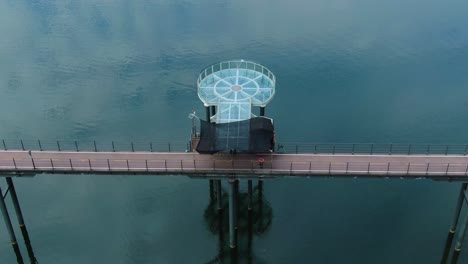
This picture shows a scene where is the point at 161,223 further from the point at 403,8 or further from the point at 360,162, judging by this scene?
the point at 403,8

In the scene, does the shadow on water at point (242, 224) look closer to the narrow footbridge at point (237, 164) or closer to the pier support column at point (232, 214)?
the pier support column at point (232, 214)

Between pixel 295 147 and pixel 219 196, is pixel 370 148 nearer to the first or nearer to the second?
pixel 295 147

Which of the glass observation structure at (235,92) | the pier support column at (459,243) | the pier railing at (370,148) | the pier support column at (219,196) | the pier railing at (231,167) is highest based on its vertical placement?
the glass observation structure at (235,92)

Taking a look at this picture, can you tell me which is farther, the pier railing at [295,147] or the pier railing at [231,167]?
the pier railing at [295,147]

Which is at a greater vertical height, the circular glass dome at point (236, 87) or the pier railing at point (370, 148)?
the circular glass dome at point (236, 87)

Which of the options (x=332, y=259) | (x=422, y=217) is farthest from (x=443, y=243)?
(x=332, y=259)

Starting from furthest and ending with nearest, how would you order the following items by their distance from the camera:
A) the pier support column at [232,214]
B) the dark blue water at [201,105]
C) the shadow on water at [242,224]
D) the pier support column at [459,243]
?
the dark blue water at [201,105], the shadow on water at [242,224], the pier support column at [459,243], the pier support column at [232,214]

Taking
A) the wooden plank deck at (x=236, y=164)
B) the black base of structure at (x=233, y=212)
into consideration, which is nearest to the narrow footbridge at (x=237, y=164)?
the wooden plank deck at (x=236, y=164)

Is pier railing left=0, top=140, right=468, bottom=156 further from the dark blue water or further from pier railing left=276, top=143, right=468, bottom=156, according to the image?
the dark blue water
